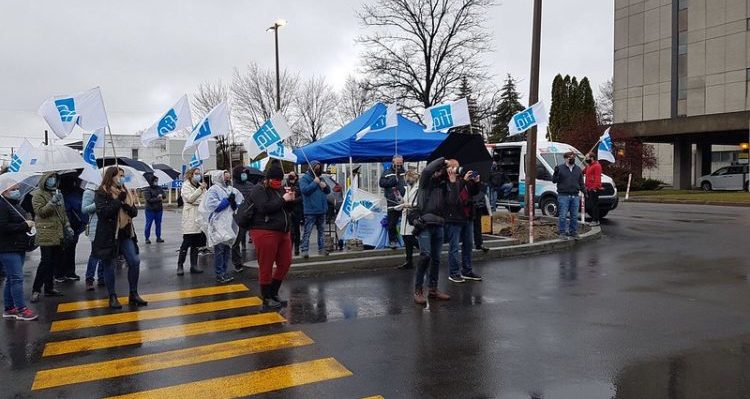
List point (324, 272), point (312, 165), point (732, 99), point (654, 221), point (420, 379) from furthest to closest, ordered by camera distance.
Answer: point (732, 99) → point (654, 221) → point (312, 165) → point (324, 272) → point (420, 379)

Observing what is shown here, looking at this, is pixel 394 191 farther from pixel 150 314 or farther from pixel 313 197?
pixel 150 314

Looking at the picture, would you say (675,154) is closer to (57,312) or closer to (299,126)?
(299,126)

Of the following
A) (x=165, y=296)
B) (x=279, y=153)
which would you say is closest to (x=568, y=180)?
(x=279, y=153)

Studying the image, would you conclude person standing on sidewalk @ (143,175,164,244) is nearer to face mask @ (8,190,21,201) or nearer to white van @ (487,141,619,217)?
face mask @ (8,190,21,201)

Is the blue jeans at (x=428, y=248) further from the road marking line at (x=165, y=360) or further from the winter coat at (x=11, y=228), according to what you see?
the winter coat at (x=11, y=228)

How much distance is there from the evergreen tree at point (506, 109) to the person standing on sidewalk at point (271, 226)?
Answer: 55.1m

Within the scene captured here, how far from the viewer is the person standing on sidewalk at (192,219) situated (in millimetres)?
10000

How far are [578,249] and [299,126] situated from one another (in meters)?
32.9

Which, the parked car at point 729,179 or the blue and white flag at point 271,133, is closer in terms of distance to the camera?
the blue and white flag at point 271,133

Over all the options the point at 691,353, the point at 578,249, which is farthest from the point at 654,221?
Result: the point at 691,353

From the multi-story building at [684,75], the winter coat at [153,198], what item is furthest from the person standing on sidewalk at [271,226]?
the multi-story building at [684,75]

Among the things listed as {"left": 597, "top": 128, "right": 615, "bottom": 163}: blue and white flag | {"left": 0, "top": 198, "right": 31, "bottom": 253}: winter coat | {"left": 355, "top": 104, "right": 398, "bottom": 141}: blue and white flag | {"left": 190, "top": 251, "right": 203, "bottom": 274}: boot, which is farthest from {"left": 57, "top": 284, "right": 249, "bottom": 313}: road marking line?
{"left": 597, "top": 128, "right": 615, "bottom": 163}: blue and white flag

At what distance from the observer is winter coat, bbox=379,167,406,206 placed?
10570mm

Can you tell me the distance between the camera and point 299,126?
42969mm
